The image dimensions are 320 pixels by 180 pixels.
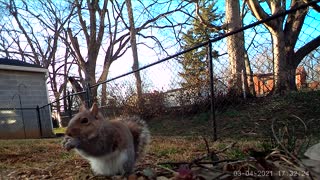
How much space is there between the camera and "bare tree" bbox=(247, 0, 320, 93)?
807 cm

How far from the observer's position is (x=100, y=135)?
1.91 metres

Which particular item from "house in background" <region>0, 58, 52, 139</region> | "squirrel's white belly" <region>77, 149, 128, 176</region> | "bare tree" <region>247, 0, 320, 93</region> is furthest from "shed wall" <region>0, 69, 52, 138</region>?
"squirrel's white belly" <region>77, 149, 128, 176</region>

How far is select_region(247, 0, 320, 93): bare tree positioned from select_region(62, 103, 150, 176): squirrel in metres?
6.28

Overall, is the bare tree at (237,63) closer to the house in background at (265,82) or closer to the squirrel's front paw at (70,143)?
the house in background at (265,82)

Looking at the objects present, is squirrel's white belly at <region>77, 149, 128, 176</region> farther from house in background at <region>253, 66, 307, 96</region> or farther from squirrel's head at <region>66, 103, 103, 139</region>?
house in background at <region>253, 66, 307, 96</region>

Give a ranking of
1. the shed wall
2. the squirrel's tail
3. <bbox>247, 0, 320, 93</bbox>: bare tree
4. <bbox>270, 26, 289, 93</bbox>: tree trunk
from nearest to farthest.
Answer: the squirrel's tail → <bbox>270, 26, 289, 93</bbox>: tree trunk → <bbox>247, 0, 320, 93</bbox>: bare tree → the shed wall

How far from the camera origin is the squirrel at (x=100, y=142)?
1854 millimetres

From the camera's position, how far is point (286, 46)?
9.13 m

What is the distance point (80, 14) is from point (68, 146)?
802 inches

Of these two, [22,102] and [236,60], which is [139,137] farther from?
[22,102]

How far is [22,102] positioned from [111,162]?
51.0 ft

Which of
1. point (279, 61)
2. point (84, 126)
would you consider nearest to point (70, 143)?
point (84, 126)

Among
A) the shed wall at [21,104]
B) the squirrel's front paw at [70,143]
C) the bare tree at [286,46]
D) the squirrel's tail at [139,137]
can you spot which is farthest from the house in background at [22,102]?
the squirrel's front paw at [70,143]

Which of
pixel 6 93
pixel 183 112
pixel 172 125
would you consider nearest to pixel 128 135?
pixel 172 125
